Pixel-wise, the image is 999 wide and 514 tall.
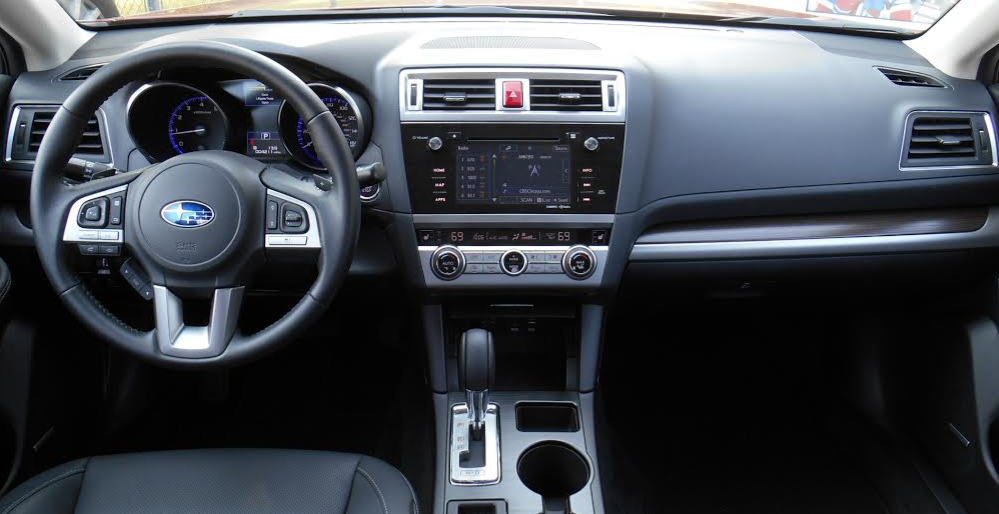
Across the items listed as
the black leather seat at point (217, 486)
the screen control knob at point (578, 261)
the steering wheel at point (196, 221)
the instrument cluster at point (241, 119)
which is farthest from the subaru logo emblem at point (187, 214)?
the screen control knob at point (578, 261)

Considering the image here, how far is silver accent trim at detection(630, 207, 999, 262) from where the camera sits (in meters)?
1.86

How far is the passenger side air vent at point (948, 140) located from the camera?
1813mm

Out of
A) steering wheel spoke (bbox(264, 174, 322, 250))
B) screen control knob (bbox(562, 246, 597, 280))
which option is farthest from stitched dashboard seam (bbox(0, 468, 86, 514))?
screen control knob (bbox(562, 246, 597, 280))

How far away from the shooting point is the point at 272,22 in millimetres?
2031

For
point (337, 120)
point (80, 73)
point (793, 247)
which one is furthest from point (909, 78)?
point (80, 73)

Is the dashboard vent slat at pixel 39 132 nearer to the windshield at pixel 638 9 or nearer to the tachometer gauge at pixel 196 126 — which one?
the tachometer gauge at pixel 196 126

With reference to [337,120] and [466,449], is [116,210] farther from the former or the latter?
[466,449]

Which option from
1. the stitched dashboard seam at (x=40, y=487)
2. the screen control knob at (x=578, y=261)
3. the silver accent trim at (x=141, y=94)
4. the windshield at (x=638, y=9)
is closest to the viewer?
the stitched dashboard seam at (x=40, y=487)

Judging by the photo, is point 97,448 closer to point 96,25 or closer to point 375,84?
point 96,25

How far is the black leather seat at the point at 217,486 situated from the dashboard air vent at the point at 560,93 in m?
0.86

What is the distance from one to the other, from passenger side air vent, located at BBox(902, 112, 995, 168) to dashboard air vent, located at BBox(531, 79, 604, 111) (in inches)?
30.6

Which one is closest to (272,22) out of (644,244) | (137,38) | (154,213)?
(137,38)

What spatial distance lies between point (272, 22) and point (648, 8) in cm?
102

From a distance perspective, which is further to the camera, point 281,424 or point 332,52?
point 281,424
